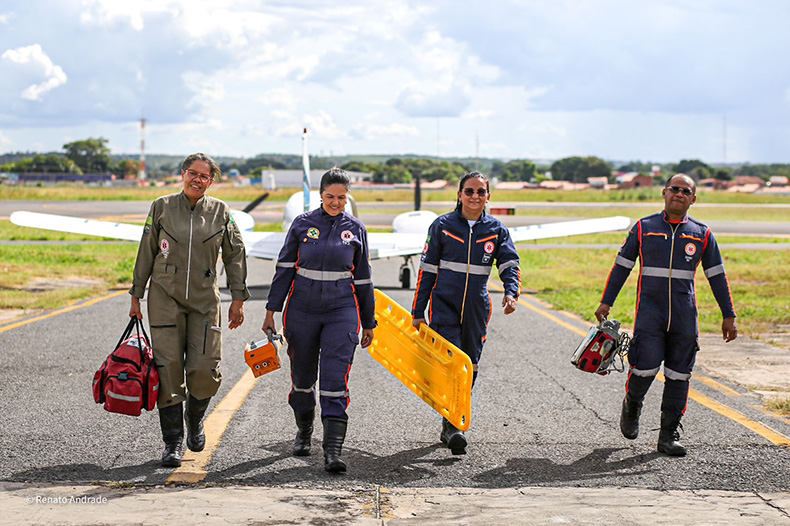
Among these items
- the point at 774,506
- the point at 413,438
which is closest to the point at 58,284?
the point at 413,438

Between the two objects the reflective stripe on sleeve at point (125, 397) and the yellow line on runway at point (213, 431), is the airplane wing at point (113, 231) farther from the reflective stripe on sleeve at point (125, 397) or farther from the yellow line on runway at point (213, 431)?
the reflective stripe on sleeve at point (125, 397)

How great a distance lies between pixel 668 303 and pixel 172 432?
11.7 ft

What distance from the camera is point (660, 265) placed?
6.56 m

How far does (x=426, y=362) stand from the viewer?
6688mm

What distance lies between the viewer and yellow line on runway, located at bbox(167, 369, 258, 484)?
17.9ft

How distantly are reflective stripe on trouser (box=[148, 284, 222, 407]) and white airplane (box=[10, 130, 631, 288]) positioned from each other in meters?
10.3

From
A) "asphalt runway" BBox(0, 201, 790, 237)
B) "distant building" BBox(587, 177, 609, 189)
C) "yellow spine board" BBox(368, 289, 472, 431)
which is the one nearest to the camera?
"yellow spine board" BBox(368, 289, 472, 431)

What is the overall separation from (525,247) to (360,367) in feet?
→ 79.1

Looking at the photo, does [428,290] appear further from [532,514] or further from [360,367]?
[360,367]

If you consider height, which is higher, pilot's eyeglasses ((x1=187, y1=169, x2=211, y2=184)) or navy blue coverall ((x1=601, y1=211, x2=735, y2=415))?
pilot's eyeglasses ((x1=187, y1=169, x2=211, y2=184))

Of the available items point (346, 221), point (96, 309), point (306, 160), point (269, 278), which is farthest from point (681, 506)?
point (269, 278)

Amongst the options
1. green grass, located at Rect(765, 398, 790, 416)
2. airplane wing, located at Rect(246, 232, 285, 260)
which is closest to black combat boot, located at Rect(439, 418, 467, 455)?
green grass, located at Rect(765, 398, 790, 416)

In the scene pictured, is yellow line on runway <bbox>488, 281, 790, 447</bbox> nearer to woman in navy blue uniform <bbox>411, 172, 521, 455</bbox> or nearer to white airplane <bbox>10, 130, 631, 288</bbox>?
woman in navy blue uniform <bbox>411, 172, 521, 455</bbox>

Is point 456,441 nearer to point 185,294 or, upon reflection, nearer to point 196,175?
point 185,294
